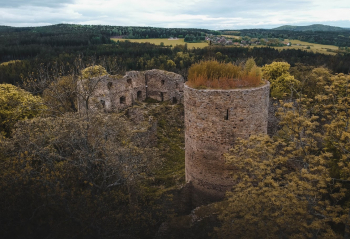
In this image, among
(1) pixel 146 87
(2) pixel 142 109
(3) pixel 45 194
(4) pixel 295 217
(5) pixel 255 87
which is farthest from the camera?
(1) pixel 146 87

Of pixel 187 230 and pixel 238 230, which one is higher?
pixel 238 230

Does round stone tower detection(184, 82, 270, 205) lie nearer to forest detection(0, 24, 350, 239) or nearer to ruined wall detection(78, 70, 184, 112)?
forest detection(0, 24, 350, 239)

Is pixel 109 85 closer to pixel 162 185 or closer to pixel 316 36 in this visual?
pixel 162 185

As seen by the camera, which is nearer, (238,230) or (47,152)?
(238,230)

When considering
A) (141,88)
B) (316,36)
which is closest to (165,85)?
(141,88)

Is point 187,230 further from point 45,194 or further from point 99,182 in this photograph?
point 45,194

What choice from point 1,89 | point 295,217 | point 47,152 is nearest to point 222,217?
point 295,217
